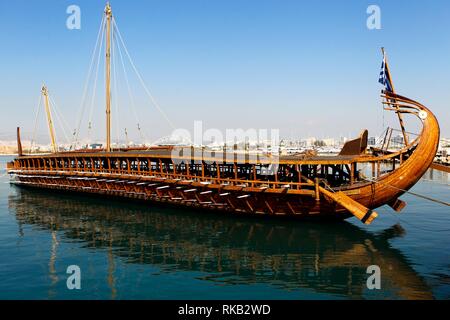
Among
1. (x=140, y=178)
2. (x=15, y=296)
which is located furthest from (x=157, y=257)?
(x=140, y=178)

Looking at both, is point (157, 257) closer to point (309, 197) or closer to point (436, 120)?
point (309, 197)

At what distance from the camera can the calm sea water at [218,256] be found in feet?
43.5

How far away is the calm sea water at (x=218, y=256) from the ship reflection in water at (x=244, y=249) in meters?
0.05

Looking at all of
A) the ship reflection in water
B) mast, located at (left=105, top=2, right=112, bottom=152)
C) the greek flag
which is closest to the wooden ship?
the greek flag

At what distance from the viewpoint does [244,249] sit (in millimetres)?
18188

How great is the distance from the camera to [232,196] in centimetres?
2423

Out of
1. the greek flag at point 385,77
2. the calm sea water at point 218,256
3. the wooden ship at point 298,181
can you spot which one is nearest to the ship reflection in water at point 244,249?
the calm sea water at point 218,256

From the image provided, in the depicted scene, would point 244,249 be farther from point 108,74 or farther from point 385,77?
point 108,74

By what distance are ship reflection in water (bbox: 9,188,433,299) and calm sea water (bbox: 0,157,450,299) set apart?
0.05 meters

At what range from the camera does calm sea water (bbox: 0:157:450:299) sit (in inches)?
522

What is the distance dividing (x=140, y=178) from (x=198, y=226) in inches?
324

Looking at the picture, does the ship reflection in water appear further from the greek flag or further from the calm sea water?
the greek flag

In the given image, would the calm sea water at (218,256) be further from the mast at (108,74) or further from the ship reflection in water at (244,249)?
the mast at (108,74)
